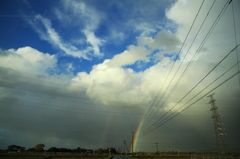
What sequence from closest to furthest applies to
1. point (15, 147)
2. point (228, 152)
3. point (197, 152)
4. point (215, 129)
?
point (228, 152) → point (197, 152) → point (215, 129) → point (15, 147)

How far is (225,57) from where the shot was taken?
10844mm

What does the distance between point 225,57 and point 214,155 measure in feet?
136

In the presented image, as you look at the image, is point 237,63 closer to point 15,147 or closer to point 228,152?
point 228,152

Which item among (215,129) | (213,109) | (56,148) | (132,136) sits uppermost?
(213,109)

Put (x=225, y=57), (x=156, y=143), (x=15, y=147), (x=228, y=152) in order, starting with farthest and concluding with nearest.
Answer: (x=15, y=147) < (x=156, y=143) < (x=228, y=152) < (x=225, y=57)

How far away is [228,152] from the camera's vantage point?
4066cm

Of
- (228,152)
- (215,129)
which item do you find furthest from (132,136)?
(228,152)

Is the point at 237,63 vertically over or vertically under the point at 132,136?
over

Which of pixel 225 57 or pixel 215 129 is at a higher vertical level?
pixel 225 57

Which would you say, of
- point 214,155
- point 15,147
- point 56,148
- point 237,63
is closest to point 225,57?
point 237,63

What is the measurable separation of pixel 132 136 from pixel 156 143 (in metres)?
40.6

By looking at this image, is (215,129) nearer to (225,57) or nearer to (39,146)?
(225,57)

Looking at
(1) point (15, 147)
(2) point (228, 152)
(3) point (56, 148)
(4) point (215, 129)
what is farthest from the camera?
(3) point (56, 148)

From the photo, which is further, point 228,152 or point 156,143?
point 156,143
